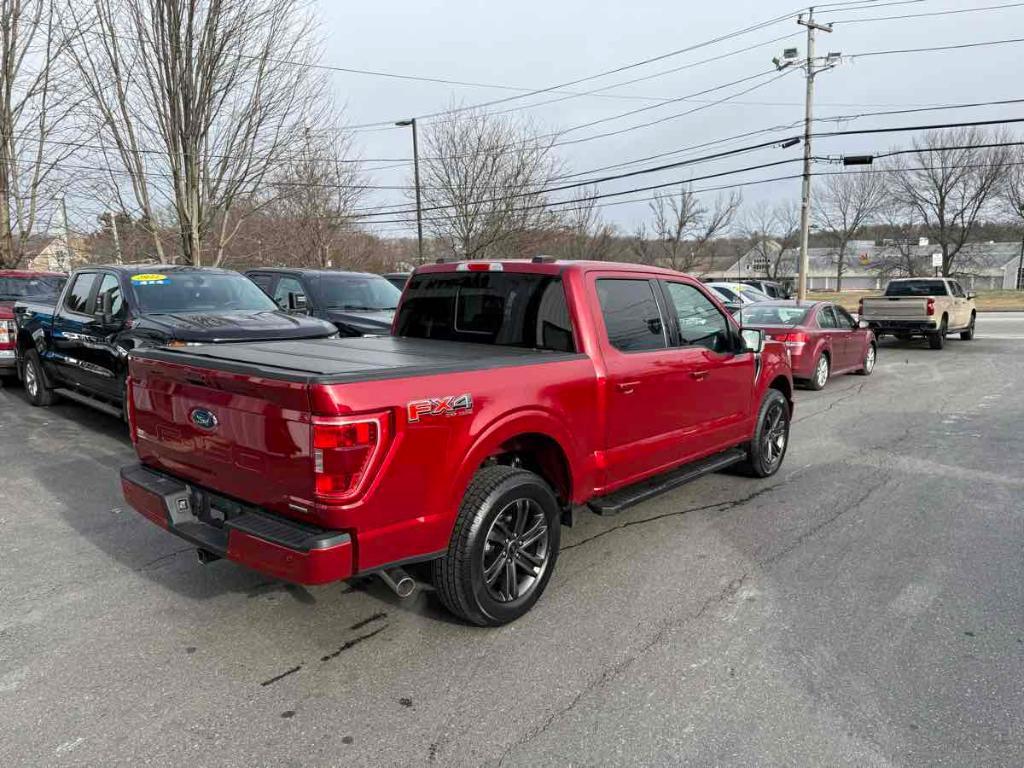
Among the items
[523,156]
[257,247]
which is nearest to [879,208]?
[523,156]

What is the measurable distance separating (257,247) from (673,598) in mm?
23192

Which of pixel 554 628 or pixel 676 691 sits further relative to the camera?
pixel 554 628

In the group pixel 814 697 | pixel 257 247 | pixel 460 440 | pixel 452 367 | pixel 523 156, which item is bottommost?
pixel 814 697

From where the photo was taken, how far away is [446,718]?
9.07 ft

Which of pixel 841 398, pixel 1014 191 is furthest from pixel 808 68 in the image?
pixel 1014 191

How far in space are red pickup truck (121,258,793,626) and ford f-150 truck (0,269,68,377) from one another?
26.5 ft

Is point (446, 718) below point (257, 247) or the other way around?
below

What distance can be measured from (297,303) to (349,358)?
21.3 ft

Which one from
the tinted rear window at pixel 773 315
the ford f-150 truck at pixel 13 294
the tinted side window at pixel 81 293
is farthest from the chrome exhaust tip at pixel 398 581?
the tinted rear window at pixel 773 315

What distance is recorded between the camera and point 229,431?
10.3 ft

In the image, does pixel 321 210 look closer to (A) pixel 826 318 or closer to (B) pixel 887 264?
(A) pixel 826 318

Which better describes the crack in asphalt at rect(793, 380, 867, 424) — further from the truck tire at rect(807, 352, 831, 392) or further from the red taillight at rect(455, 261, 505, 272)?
the red taillight at rect(455, 261, 505, 272)

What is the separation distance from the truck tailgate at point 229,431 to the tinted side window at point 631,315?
2057 mm

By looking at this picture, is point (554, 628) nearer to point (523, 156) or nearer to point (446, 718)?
point (446, 718)
